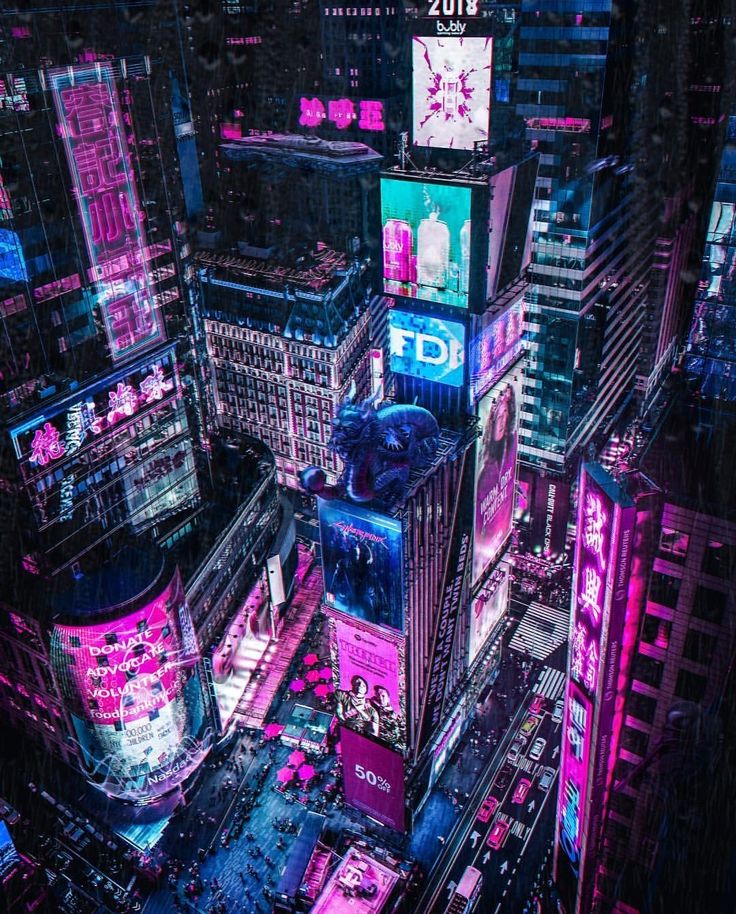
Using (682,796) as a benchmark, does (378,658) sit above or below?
below

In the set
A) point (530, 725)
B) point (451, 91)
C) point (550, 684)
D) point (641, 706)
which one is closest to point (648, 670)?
point (641, 706)

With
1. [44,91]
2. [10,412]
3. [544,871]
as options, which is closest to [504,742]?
[544,871]

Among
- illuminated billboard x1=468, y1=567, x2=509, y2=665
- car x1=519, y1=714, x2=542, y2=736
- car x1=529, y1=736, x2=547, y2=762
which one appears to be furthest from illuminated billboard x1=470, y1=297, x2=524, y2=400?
car x1=529, y1=736, x2=547, y2=762

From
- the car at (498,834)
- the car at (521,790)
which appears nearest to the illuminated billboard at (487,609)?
the car at (521,790)

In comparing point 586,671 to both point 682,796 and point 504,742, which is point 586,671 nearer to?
point 682,796

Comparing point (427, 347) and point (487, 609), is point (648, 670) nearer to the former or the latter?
point (427, 347)
